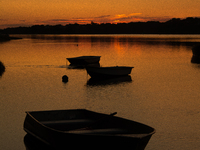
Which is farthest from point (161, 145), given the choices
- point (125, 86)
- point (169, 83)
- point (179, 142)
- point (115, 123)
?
point (169, 83)

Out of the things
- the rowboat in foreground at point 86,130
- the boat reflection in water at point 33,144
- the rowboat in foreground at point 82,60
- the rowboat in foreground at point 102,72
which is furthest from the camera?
the rowboat in foreground at point 82,60

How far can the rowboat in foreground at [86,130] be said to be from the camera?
12.0 m

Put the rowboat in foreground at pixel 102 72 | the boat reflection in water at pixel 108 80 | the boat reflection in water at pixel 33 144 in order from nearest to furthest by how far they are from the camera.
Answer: the boat reflection in water at pixel 33 144
the boat reflection in water at pixel 108 80
the rowboat in foreground at pixel 102 72

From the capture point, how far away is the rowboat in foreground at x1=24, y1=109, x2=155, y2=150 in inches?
474

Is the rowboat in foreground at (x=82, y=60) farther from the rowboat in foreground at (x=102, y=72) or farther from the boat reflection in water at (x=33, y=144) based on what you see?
the boat reflection in water at (x=33, y=144)

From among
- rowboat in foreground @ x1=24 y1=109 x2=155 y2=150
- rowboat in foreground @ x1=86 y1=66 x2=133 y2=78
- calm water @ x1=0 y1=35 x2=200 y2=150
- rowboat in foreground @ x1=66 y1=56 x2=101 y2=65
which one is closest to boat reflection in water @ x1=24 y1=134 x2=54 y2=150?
calm water @ x1=0 y1=35 x2=200 y2=150

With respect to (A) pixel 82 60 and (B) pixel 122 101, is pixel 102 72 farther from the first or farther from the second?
(A) pixel 82 60

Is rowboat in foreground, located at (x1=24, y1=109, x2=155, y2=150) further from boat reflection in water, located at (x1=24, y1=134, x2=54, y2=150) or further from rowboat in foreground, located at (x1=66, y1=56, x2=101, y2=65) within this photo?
rowboat in foreground, located at (x1=66, y1=56, x2=101, y2=65)

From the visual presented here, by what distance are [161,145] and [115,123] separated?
3019mm

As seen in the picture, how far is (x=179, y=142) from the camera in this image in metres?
16.2

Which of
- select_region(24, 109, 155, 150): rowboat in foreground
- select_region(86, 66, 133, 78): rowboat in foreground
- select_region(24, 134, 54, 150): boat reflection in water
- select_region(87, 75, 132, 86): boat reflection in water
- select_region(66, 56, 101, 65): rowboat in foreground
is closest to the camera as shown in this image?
select_region(24, 109, 155, 150): rowboat in foreground

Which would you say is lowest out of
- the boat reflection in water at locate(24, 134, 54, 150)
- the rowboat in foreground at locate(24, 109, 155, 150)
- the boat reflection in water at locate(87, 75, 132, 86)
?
the boat reflection in water at locate(87, 75, 132, 86)

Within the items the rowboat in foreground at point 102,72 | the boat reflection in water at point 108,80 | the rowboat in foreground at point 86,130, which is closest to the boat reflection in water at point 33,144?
the rowboat in foreground at point 86,130

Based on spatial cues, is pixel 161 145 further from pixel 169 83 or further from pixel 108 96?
pixel 169 83
